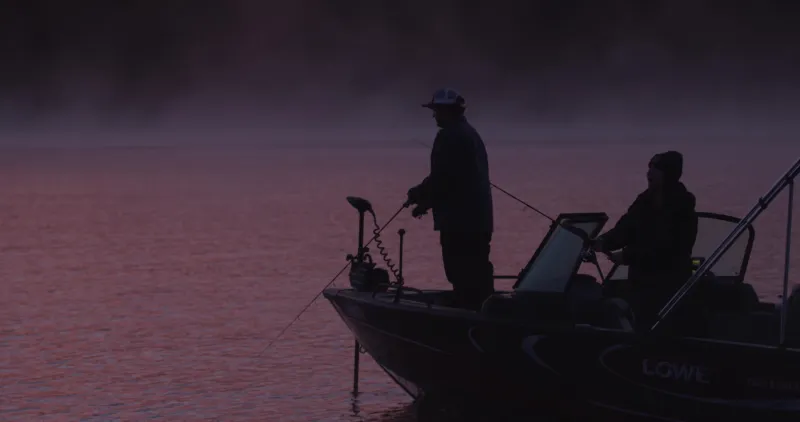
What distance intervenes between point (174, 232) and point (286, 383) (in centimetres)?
2158

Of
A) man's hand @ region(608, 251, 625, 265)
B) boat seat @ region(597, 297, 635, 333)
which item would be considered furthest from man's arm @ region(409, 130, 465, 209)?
boat seat @ region(597, 297, 635, 333)

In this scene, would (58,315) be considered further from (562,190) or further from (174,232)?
(562,190)

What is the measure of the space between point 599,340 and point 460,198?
213cm

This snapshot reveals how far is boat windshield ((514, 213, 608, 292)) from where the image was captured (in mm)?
11578

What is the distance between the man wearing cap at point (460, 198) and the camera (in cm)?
1278

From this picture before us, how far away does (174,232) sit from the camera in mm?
36156

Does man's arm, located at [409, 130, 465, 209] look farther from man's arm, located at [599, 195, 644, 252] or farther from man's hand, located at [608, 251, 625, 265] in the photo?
man's arm, located at [599, 195, 644, 252]

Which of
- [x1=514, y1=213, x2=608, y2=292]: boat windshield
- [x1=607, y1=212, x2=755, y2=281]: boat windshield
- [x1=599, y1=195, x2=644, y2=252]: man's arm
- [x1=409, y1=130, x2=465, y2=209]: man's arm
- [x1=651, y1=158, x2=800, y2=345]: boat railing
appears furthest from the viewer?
[x1=409, y1=130, x2=465, y2=209]: man's arm

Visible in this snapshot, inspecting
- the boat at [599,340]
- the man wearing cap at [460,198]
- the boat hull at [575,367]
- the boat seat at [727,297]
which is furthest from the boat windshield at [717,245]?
the boat hull at [575,367]

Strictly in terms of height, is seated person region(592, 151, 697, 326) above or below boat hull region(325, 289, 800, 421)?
above

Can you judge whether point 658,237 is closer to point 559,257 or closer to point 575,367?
point 559,257

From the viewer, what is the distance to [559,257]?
38.4ft

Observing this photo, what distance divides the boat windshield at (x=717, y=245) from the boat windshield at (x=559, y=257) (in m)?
0.74

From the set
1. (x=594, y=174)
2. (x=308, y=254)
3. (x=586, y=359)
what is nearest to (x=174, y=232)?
(x=308, y=254)
